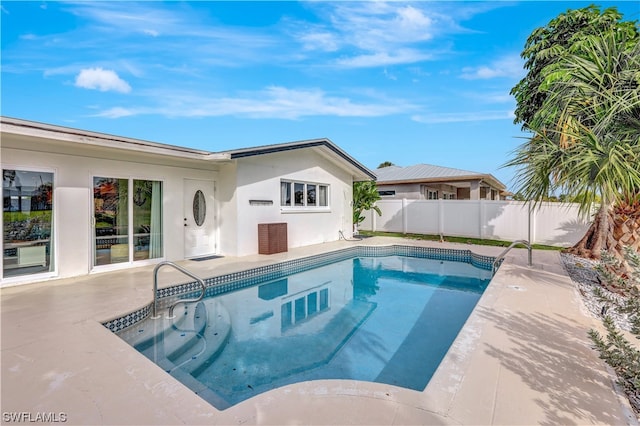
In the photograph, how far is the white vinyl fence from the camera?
45.4 feet

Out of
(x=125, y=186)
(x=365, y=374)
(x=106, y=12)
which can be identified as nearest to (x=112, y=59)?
(x=106, y=12)

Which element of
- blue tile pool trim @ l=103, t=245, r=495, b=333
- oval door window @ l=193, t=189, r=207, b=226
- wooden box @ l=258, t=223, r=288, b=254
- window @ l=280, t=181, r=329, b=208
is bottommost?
blue tile pool trim @ l=103, t=245, r=495, b=333

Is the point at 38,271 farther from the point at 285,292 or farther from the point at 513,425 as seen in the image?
the point at 513,425

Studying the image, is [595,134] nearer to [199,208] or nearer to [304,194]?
[304,194]

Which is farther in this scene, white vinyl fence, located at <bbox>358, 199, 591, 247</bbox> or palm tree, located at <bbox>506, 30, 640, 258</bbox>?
white vinyl fence, located at <bbox>358, 199, 591, 247</bbox>

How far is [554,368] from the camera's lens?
342cm

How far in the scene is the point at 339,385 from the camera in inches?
121

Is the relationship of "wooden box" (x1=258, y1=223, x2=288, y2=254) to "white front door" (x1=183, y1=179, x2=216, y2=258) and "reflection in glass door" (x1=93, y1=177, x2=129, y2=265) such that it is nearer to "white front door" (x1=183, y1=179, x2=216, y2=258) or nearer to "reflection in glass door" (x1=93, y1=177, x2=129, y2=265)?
"white front door" (x1=183, y1=179, x2=216, y2=258)

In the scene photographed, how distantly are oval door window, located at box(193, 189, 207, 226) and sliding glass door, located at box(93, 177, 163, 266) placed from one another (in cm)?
122

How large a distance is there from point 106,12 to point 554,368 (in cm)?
1331

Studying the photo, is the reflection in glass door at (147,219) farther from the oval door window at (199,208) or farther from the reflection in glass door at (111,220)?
the oval door window at (199,208)

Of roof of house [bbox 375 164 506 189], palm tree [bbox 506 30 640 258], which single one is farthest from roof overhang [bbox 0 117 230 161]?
roof of house [bbox 375 164 506 189]

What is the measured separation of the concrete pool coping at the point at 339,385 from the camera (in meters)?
2.62

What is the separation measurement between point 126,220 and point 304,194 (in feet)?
22.6
